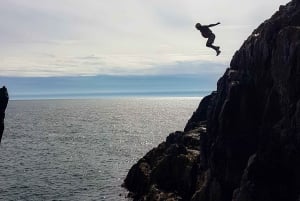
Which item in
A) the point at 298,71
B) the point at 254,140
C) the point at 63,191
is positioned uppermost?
the point at 298,71

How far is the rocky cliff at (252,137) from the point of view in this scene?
43.0 metres

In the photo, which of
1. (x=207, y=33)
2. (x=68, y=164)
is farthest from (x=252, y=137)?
(x=68, y=164)

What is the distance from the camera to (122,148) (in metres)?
132

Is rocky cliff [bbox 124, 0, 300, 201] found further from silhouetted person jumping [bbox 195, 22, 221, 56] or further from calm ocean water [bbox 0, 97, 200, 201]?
calm ocean water [bbox 0, 97, 200, 201]

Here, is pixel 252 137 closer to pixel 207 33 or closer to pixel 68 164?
pixel 207 33

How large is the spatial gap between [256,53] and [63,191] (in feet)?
137

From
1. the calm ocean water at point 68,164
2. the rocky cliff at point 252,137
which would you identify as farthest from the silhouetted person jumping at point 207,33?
the calm ocean water at point 68,164

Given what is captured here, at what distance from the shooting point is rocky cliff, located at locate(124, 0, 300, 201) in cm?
4303

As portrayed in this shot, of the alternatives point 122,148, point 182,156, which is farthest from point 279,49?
point 122,148

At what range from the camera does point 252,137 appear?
52.8 metres

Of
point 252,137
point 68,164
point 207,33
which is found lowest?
point 68,164

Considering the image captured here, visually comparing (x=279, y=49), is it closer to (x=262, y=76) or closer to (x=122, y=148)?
(x=262, y=76)

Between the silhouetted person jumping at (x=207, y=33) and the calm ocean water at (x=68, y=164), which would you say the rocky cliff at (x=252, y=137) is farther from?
the calm ocean water at (x=68, y=164)

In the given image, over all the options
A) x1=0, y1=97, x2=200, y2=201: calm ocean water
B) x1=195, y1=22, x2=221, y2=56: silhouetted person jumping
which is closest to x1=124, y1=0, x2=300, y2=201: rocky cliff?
x1=195, y1=22, x2=221, y2=56: silhouetted person jumping
